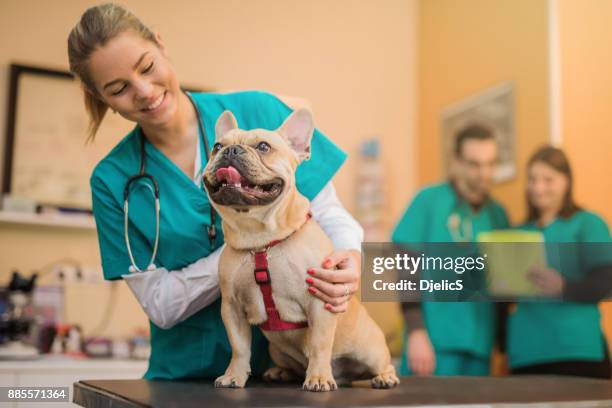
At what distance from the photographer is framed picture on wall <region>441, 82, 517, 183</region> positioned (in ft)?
10.2

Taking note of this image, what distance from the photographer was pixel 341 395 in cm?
98

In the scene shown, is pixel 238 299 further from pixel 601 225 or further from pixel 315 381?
pixel 601 225

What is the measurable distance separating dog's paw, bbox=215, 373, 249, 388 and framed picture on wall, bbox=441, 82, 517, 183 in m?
2.20

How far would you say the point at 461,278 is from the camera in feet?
5.03

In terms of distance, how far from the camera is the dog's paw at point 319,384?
101 centimetres

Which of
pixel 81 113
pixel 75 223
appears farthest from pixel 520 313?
pixel 81 113

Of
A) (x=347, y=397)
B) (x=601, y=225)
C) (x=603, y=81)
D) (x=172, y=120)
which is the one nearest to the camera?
(x=347, y=397)

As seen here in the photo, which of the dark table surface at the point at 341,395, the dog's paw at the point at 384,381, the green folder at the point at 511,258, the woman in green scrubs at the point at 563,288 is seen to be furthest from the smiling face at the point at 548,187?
the dog's paw at the point at 384,381

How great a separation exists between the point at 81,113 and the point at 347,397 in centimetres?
232

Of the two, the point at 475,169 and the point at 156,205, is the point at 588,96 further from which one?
the point at 156,205

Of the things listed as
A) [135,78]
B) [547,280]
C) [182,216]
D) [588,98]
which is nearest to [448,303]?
[547,280]

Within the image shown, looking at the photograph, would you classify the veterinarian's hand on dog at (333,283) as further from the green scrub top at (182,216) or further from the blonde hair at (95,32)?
the blonde hair at (95,32)

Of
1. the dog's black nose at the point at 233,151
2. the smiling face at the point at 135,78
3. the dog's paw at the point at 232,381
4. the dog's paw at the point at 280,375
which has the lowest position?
the dog's paw at the point at 232,381

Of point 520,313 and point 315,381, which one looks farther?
point 520,313
